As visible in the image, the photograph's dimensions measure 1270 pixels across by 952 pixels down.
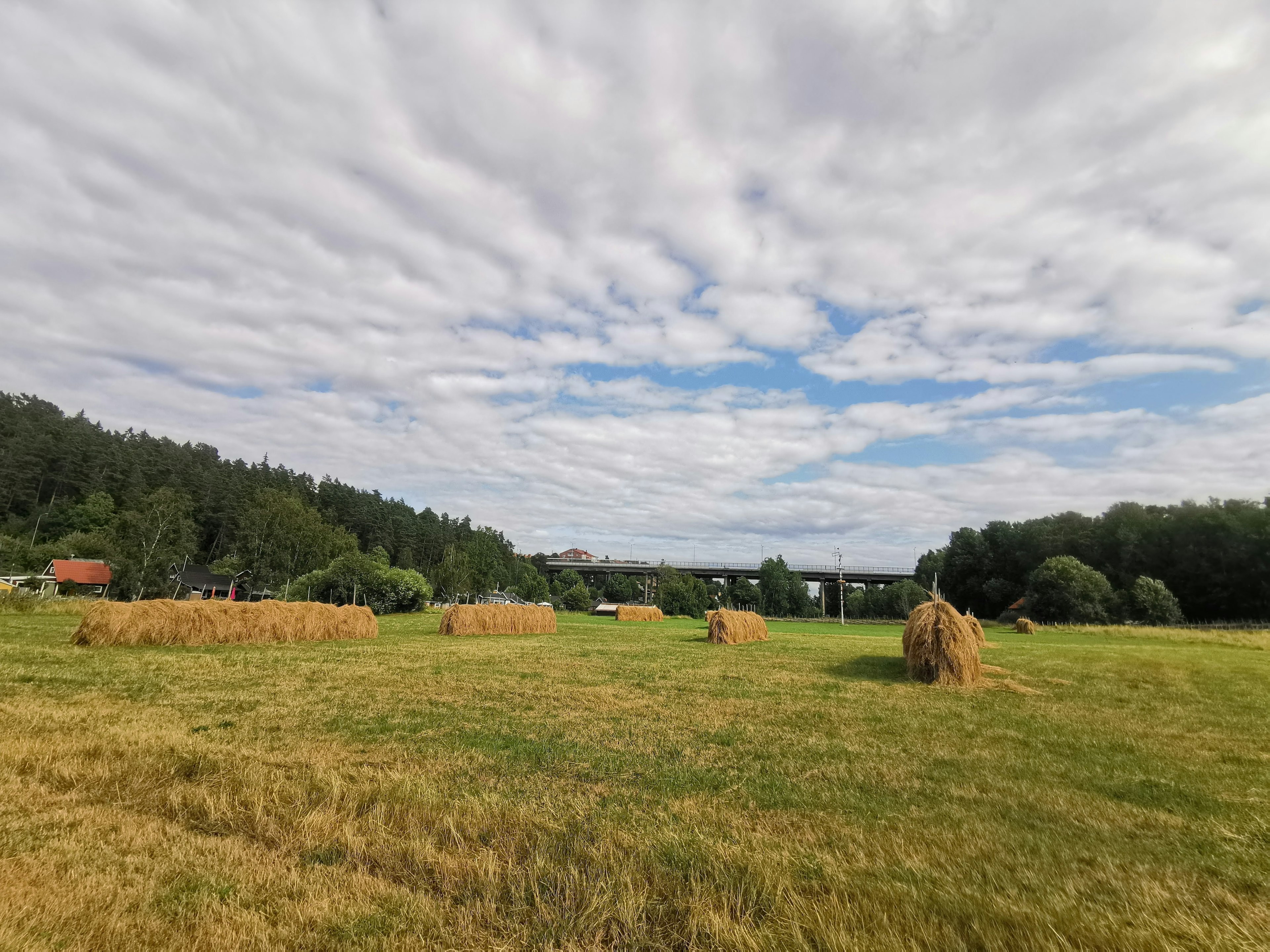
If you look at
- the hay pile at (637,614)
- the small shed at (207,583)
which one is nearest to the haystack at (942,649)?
the hay pile at (637,614)

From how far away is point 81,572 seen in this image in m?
76.4

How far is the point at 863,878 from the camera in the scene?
4.72m

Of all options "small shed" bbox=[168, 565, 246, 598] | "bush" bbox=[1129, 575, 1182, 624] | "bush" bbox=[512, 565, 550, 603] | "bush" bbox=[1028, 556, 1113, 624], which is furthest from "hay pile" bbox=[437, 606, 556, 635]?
"bush" bbox=[512, 565, 550, 603]

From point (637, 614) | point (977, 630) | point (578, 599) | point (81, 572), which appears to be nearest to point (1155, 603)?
point (637, 614)

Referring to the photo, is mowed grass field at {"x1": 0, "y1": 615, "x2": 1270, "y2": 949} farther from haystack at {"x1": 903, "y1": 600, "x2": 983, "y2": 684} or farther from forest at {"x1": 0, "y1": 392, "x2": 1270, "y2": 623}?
forest at {"x1": 0, "y1": 392, "x2": 1270, "y2": 623}

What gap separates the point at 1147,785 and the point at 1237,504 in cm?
10854

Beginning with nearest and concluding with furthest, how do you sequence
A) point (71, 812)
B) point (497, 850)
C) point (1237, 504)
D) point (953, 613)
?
point (497, 850) → point (71, 812) → point (953, 613) → point (1237, 504)

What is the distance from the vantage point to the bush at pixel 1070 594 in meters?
73.5

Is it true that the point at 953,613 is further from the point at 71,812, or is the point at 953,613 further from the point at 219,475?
the point at 219,475

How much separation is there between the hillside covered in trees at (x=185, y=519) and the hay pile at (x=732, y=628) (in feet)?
127

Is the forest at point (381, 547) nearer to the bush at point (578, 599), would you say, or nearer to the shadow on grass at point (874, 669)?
the bush at point (578, 599)

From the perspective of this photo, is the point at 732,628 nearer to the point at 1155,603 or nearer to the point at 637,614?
the point at 637,614

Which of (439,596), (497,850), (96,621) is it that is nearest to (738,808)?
(497,850)

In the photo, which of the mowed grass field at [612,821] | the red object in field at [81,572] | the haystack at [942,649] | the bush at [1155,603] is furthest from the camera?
the red object in field at [81,572]
